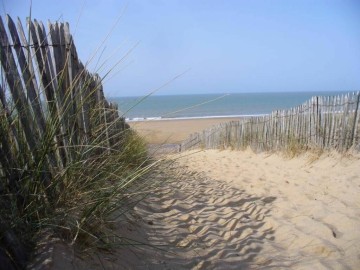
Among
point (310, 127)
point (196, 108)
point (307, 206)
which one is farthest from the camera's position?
point (196, 108)

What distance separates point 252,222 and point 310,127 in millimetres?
3493

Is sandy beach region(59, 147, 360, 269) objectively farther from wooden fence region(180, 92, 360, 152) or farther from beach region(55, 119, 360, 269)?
wooden fence region(180, 92, 360, 152)

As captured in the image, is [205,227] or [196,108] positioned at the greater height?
[205,227]

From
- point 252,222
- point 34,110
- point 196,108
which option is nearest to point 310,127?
point 252,222

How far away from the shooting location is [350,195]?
3771 millimetres

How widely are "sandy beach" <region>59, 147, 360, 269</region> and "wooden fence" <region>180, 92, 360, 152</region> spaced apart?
361 millimetres

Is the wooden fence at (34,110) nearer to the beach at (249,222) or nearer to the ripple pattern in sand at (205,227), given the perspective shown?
the beach at (249,222)

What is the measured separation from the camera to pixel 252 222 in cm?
332

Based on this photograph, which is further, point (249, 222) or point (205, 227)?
point (249, 222)

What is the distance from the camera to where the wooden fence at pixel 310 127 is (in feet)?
17.2

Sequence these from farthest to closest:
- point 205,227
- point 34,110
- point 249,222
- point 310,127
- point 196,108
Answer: point 196,108, point 310,127, point 249,222, point 205,227, point 34,110

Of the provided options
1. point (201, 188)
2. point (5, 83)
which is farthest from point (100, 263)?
point (201, 188)

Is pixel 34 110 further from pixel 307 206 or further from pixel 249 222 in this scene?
pixel 307 206

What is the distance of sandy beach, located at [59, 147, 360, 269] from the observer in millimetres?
2273
